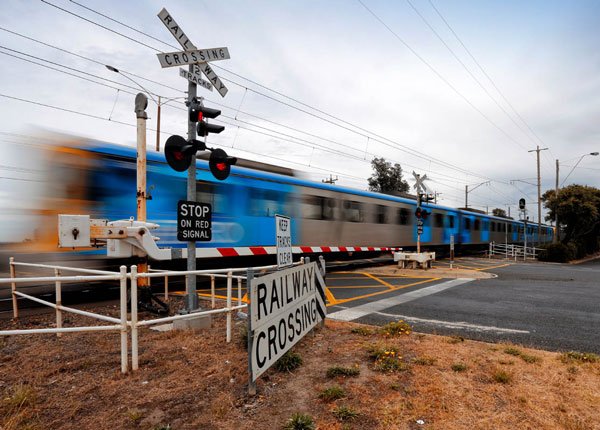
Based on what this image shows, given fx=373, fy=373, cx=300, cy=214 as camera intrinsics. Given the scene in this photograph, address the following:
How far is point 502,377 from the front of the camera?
377 centimetres

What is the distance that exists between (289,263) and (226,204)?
6.28 metres

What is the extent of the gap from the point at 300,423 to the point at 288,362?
1.30 m

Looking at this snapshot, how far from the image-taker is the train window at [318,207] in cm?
1409

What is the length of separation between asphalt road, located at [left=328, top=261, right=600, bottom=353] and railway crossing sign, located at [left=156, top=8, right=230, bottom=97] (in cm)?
494

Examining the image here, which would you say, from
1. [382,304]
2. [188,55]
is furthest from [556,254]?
[188,55]

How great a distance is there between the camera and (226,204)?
11.2m

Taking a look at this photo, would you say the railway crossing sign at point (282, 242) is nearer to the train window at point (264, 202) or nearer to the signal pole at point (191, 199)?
the signal pole at point (191, 199)

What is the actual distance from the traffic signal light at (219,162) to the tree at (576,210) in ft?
111

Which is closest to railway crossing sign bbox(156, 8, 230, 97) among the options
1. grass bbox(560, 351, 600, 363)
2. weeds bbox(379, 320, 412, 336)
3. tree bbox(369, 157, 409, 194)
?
weeds bbox(379, 320, 412, 336)

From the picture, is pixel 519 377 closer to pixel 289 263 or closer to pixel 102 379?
pixel 289 263

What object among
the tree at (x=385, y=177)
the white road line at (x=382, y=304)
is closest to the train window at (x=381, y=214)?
the white road line at (x=382, y=304)

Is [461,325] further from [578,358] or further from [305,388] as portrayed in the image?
[305,388]

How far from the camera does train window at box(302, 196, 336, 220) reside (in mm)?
14089

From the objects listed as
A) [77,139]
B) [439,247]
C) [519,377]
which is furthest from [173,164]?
[439,247]
